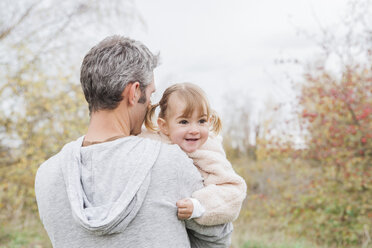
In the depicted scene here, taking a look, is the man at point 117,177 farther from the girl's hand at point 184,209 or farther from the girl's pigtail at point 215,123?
the girl's pigtail at point 215,123

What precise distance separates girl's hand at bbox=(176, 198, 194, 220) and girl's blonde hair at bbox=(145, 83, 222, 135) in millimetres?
536

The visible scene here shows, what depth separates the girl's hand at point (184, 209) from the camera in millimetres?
1630

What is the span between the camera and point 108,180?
1621mm

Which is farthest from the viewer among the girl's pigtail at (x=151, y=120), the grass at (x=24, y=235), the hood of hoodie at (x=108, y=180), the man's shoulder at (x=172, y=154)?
the grass at (x=24, y=235)

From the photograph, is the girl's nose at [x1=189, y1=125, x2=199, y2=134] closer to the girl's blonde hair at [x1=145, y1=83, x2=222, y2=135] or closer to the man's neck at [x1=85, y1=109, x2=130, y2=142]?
the girl's blonde hair at [x1=145, y1=83, x2=222, y2=135]

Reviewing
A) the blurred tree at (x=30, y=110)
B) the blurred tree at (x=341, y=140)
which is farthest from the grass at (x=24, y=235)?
the blurred tree at (x=341, y=140)

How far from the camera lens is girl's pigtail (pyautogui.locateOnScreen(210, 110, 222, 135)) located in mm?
2217

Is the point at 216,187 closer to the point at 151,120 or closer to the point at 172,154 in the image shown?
the point at 172,154

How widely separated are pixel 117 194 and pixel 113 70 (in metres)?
0.48

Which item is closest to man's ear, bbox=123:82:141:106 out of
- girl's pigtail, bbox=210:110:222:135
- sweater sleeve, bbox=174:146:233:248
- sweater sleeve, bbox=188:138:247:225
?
sweater sleeve, bbox=174:146:233:248

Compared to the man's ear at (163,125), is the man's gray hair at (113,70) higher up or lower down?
higher up

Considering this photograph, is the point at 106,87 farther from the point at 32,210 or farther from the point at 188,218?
the point at 32,210

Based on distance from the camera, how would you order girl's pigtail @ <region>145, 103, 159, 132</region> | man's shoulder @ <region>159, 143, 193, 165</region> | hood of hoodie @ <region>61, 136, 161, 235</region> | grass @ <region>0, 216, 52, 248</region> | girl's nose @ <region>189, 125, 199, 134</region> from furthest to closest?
grass @ <region>0, 216, 52, 248</region> < girl's pigtail @ <region>145, 103, 159, 132</region> < girl's nose @ <region>189, 125, 199, 134</region> < man's shoulder @ <region>159, 143, 193, 165</region> < hood of hoodie @ <region>61, 136, 161, 235</region>

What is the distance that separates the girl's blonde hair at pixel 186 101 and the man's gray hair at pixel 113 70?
296 millimetres
